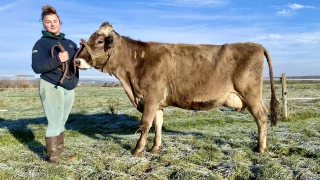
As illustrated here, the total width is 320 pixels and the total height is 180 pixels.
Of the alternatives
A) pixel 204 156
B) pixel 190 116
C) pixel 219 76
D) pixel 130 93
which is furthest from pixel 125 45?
pixel 190 116

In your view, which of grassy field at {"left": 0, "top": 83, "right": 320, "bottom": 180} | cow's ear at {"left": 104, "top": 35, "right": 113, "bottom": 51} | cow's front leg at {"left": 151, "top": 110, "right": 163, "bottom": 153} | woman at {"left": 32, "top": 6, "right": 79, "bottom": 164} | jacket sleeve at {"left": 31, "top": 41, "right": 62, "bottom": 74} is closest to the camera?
grassy field at {"left": 0, "top": 83, "right": 320, "bottom": 180}

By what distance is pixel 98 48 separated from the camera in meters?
5.88

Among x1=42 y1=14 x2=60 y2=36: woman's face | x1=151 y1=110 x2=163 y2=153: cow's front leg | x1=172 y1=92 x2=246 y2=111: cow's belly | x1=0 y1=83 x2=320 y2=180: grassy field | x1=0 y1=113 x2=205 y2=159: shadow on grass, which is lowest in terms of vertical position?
x1=0 y1=113 x2=205 y2=159: shadow on grass

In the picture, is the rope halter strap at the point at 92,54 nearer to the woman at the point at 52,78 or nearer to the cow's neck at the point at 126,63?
the cow's neck at the point at 126,63

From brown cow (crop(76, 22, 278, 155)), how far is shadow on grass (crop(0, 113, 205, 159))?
245 centimetres

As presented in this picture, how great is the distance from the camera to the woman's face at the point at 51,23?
5075 millimetres

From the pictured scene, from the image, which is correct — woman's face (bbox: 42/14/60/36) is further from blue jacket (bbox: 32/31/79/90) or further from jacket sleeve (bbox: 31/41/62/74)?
jacket sleeve (bbox: 31/41/62/74)

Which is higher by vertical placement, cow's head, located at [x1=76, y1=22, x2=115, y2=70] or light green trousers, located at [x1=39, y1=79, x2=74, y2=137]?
cow's head, located at [x1=76, y1=22, x2=115, y2=70]

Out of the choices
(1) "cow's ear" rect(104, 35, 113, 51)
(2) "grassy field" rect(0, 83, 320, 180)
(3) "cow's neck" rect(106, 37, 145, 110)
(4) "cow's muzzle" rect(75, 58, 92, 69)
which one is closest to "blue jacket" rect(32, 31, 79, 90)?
(4) "cow's muzzle" rect(75, 58, 92, 69)

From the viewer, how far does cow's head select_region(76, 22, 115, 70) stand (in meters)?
5.72

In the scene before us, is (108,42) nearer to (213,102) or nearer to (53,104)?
(53,104)

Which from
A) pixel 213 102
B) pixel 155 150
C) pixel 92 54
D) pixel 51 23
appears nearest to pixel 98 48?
pixel 92 54

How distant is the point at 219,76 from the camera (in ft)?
19.6

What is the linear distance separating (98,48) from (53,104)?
138cm
